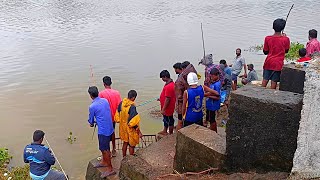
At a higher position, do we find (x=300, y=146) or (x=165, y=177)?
(x=300, y=146)

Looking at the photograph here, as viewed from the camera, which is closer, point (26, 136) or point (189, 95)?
point (189, 95)

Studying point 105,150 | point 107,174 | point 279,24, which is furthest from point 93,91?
point 279,24

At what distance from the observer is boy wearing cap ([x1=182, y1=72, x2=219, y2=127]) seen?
5.61 m

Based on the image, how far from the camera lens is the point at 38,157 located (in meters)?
5.52

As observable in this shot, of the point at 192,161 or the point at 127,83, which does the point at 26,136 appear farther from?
the point at 192,161

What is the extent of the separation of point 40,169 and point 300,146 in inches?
160

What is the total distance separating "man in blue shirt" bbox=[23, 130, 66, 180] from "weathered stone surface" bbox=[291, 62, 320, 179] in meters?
3.77

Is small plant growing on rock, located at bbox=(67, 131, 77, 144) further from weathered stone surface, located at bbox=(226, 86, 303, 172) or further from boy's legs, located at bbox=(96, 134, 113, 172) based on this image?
weathered stone surface, located at bbox=(226, 86, 303, 172)

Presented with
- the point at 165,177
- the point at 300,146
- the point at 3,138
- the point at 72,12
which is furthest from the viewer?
A: the point at 72,12

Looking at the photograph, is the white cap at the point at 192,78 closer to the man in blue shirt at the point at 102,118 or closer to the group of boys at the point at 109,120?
the group of boys at the point at 109,120

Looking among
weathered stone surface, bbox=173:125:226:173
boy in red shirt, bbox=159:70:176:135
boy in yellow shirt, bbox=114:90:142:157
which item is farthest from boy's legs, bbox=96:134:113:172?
weathered stone surface, bbox=173:125:226:173

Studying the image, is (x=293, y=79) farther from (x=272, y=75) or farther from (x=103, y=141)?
(x=103, y=141)

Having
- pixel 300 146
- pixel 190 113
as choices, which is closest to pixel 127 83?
pixel 190 113

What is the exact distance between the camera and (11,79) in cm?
1596
